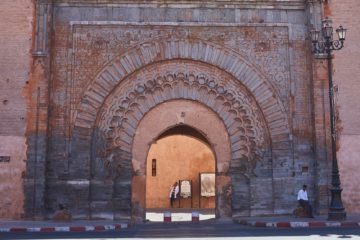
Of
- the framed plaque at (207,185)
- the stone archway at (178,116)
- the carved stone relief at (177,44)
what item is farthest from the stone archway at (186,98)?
the framed plaque at (207,185)

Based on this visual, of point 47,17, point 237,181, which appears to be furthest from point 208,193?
point 47,17

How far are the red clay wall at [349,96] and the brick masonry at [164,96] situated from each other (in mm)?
79

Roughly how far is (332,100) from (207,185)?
9.17 m

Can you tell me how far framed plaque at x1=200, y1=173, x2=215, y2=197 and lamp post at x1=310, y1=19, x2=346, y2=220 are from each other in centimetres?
864

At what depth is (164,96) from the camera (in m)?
12.9

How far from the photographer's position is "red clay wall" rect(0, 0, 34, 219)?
39.7ft

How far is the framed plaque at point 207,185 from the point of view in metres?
20.1

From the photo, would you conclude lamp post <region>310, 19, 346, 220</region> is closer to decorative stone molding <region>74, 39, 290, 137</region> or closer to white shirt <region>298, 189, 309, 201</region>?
white shirt <region>298, 189, 309, 201</region>

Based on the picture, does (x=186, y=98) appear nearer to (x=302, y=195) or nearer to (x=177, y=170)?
(x=302, y=195)

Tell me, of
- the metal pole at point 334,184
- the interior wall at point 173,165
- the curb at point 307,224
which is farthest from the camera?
the interior wall at point 173,165

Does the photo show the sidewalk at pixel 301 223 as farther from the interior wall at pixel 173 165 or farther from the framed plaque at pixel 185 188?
the interior wall at pixel 173 165

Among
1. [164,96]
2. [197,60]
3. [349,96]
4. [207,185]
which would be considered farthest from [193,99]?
[207,185]

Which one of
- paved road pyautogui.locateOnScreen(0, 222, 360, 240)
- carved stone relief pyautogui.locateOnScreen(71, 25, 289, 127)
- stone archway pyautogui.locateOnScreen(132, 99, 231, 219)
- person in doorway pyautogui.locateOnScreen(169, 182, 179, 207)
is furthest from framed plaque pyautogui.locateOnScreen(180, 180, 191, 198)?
paved road pyautogui.locateOnScreen(0, 222, 360, 240)

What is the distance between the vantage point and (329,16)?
1318 cm
